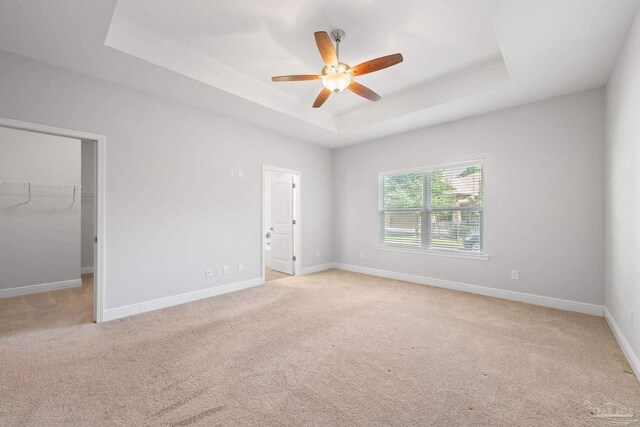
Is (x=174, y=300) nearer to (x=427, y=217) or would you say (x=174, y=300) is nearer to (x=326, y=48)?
(x=326, y=48)

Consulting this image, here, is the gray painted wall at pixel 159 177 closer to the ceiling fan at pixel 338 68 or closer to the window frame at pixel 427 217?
the ceiling fan at pixel 338 68

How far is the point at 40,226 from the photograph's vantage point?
173 inches

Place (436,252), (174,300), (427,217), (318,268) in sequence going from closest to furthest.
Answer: (174,300) → (436,252) → (427,217) → (318,268)

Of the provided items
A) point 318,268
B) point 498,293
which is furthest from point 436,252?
point 318,268

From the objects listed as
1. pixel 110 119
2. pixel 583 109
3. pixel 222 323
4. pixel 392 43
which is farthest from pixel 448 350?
pixel 110 119

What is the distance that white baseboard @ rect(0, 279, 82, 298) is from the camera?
397 centimetres

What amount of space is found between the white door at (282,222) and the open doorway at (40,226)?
3.09 m

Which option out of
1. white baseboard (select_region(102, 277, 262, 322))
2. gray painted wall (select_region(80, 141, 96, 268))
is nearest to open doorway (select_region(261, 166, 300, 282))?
white baseboard (select_region(102, 277, 262, 322))

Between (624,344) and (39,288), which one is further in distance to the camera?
(39,288)

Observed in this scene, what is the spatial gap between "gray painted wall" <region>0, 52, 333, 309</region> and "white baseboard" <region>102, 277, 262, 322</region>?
0.07m

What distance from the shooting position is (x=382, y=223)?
5422 mm

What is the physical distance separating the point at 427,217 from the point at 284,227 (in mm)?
2808

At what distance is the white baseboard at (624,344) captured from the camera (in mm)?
2070

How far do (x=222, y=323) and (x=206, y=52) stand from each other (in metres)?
3.03
